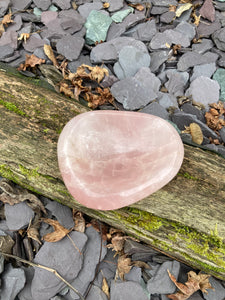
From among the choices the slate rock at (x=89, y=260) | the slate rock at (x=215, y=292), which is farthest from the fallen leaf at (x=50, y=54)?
the slate rock at (x=215, y=292)

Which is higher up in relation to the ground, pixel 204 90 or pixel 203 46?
pixel 203 46

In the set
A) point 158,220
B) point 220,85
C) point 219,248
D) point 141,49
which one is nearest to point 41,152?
point 158,220

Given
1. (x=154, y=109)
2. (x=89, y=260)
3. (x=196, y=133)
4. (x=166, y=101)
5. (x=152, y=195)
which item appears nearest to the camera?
(x=152, y=195)

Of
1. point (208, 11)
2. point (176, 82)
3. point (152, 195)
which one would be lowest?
point (152, 195)

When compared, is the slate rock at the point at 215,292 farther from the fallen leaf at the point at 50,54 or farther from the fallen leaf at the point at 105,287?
the fallen leaf at the point at 50,54

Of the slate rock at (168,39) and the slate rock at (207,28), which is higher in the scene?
the slate rock at (207,28)

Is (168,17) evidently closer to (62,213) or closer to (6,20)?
(6,20)

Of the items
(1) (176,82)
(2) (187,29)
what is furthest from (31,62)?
(2) (187,29)
